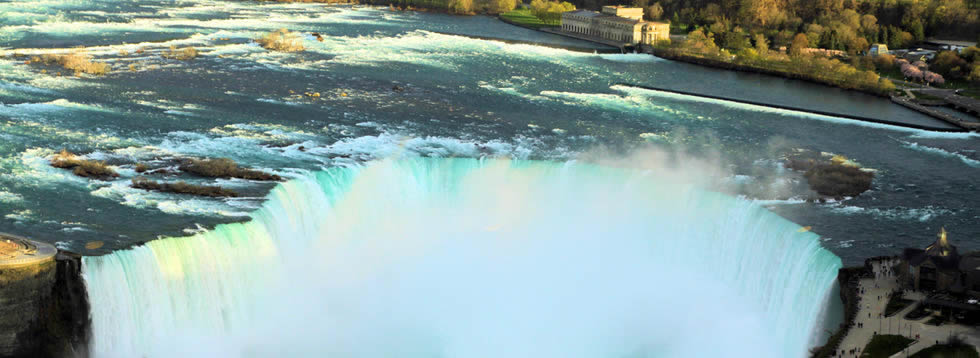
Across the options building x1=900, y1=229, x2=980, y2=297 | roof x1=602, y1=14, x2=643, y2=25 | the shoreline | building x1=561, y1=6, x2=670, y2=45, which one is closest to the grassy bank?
the shoreline

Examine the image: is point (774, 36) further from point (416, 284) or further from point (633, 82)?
point (416, 284)

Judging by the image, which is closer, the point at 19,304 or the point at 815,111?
the point at 19,304

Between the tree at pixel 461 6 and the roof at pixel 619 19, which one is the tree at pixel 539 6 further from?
the roof at pixel 619 19

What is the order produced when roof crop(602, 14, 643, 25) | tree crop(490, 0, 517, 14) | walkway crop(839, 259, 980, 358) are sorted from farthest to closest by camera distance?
tree crop(490, 0, 517, 14) → roof crop(602, 14, 643, 25) → walkway crop(839, 259, 980, 358)

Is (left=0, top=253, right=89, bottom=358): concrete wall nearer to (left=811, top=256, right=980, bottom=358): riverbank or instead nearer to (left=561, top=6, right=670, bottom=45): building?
(left=811, top=256, right=980, bottom=358): riverbank

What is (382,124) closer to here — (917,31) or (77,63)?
(77,63)

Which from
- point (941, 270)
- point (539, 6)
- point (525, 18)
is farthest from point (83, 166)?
point (539, 6)

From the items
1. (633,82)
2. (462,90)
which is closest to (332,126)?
(462,90)

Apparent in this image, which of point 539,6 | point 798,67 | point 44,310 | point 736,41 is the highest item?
Answer: point 539,6
